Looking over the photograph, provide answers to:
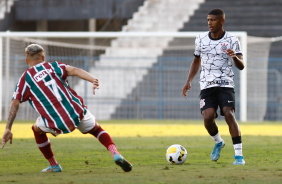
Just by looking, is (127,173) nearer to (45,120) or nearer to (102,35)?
(45,120)

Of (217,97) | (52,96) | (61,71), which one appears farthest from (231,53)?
(52,96)

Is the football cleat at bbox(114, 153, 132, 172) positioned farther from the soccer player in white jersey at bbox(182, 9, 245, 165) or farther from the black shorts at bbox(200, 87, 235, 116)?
the black shorts at bbox(200, 87, 235, 116)

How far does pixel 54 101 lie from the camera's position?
282 inches

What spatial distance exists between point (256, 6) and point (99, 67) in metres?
7.65

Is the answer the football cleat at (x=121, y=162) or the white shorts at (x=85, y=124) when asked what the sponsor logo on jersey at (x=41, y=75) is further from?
the football cleat at (x=121, y=162)

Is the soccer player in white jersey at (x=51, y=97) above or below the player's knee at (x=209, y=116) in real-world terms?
above

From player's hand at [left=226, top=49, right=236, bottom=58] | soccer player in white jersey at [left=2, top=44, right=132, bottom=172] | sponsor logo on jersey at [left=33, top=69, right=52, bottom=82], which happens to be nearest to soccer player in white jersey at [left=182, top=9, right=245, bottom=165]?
player's hand at [left=226, top=49, right=236, bottom=58]

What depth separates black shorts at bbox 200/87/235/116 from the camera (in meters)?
8.60

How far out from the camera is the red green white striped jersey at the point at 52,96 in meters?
7.16

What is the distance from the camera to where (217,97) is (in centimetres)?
877

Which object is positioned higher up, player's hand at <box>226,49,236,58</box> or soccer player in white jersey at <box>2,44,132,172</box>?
player's hand at <box>226,49,236,58</box>

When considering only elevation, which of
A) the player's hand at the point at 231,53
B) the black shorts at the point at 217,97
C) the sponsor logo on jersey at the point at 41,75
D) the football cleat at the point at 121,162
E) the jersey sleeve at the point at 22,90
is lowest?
the football cleat at the point at 121,162

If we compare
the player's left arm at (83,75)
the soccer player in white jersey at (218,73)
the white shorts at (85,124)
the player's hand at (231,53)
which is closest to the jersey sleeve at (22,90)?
the white shorts at (85,124)

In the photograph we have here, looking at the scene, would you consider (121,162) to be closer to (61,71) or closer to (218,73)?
(61,71)
